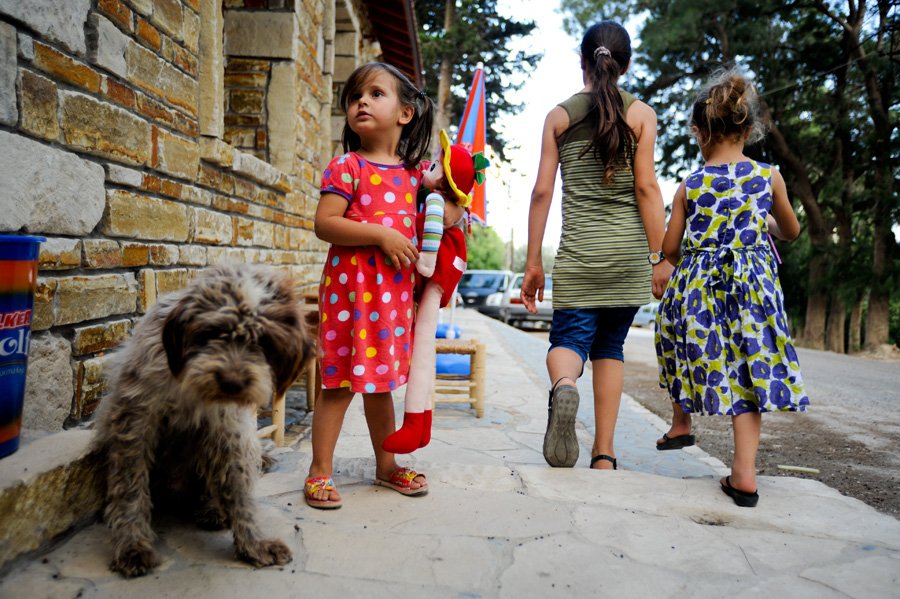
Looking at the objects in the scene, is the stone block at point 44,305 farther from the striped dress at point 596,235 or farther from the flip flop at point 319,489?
the striped dress at point 596,235

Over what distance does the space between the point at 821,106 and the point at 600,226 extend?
46.0 ft

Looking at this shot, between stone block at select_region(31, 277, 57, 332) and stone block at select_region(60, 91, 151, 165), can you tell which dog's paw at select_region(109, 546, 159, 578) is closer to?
stone block at select_region(31, 277, 57, 332)

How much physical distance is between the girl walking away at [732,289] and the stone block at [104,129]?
236 cm

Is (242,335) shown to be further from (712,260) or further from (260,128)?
(260,128)

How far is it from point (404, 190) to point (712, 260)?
4.49 feet

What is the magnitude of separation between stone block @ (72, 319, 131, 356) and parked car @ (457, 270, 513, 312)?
60.3ft

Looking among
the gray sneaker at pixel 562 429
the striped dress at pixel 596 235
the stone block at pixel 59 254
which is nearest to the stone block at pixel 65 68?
the stone block at pixel 59 254

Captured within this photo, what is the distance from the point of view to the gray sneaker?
2.71 m

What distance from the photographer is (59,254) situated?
6.91 feet

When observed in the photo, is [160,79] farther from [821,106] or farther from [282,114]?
[821,106]

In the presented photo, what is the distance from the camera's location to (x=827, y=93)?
1402 centimetres

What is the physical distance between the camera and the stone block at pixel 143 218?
2422 millimetres

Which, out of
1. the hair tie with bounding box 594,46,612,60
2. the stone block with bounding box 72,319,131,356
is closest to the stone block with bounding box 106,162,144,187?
the stone block with bounding box 72,319,131,356

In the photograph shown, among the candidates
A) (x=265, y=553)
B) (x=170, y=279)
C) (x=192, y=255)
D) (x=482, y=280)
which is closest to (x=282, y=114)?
(x=192, y=255)
